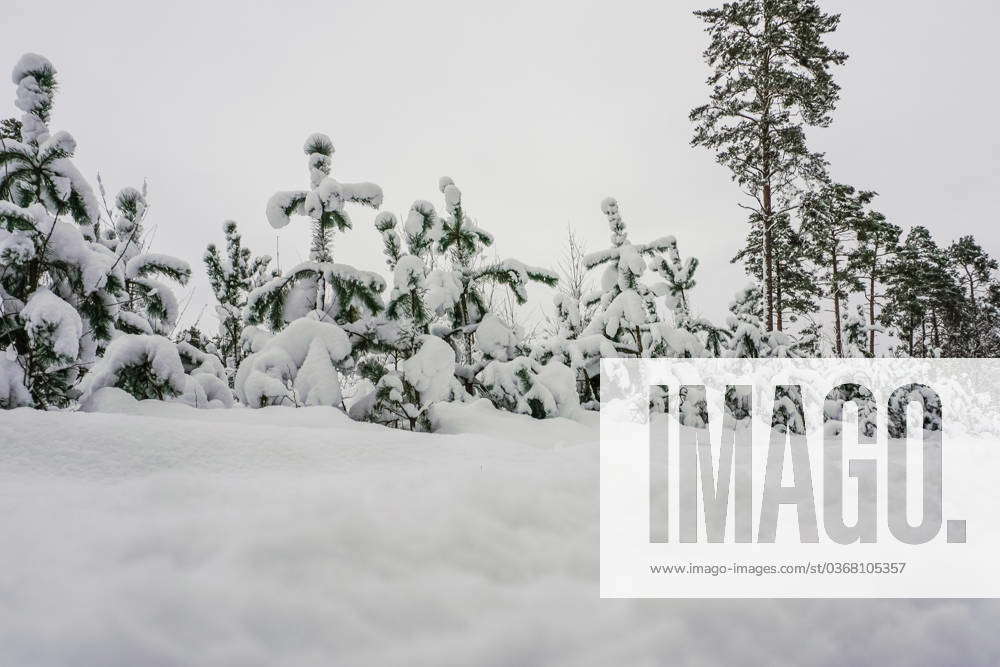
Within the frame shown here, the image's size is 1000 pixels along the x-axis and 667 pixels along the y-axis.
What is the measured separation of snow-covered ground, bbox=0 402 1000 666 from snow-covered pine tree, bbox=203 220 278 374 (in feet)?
34.6

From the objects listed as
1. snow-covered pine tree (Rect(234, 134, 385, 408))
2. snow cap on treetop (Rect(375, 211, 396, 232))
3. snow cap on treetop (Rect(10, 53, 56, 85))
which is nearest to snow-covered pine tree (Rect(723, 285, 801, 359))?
snow cap on treetop (Rect(375, 211, 396, 232))

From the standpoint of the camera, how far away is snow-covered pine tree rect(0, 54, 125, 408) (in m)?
2.82

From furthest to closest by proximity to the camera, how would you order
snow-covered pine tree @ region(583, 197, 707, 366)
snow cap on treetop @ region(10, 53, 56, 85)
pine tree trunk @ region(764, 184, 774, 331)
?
pine tree trunk @ region(764, 184, 774, 331) → snow-covered pine tree @ region(583, 197, 707, 366) → snow cap on treetop @ region(10, 53, 56, 85)

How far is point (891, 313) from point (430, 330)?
3111 cm

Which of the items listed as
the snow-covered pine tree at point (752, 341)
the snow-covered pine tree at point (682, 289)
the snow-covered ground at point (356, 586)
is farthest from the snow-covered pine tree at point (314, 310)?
the snow-covered pine tree at point (752, 341)

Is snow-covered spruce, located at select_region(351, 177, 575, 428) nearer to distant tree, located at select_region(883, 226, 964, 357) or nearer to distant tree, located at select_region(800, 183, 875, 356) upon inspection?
distant tree, located at select_region(800, 183, 875, 356)

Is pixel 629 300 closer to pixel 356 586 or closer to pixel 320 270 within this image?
pixel 320 270

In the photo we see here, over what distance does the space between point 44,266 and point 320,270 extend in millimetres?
1682

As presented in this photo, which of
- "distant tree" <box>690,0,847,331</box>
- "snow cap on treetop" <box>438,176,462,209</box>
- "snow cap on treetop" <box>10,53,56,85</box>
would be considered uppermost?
"distant tree" <box>690,0,847,331</box>

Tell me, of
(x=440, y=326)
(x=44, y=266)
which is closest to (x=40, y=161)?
(x=44, y=266)

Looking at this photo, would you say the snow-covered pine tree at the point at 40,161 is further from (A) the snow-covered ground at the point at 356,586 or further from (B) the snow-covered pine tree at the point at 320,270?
(A) the snow-covered ground at the point at 356,586

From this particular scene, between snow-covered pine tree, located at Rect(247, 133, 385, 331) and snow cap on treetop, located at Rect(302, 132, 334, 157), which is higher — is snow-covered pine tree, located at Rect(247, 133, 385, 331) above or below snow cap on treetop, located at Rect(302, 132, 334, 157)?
below

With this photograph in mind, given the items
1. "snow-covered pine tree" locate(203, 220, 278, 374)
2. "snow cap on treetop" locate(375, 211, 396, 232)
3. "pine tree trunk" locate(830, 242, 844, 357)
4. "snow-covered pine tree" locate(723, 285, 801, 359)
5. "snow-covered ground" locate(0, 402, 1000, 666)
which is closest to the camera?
"snow-covered ground" locate(0, 402, 1000, 666)

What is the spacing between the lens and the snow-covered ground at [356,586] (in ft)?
2.90
